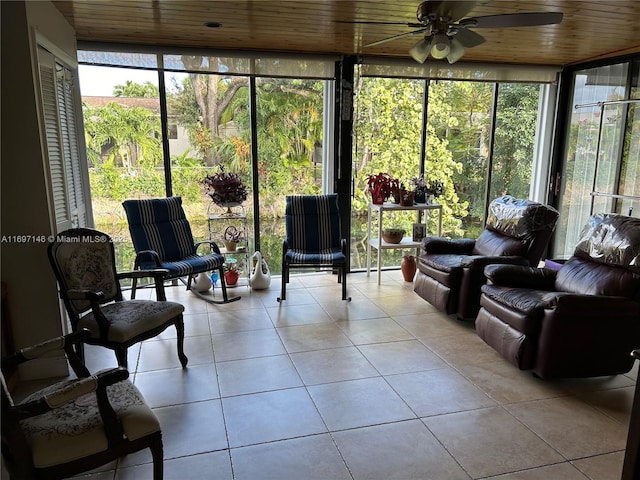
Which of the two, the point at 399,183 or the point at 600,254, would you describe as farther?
the point at 399,183

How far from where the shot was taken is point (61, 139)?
319cm

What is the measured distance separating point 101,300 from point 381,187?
297 centimetres

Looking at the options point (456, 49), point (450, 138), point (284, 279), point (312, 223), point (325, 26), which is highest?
point (325, 26)

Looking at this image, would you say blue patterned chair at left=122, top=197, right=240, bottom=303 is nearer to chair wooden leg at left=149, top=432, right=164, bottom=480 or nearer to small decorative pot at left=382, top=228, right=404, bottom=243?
small decorative pot at left=382, top=228, right=404, bottom=243

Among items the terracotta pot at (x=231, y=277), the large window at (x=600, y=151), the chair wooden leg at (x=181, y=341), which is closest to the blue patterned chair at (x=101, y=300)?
the chair wooden leg at (x=181, y=341)

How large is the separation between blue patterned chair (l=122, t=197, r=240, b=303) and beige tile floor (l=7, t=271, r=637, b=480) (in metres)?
0.47

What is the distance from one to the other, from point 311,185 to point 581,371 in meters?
3.16

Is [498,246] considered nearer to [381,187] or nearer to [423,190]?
[423,190]

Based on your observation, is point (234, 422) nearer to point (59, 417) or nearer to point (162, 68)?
point (59, 417)

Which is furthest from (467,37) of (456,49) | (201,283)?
(201,283)

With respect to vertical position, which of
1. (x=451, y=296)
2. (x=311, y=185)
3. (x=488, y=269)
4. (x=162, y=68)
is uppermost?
(x=162, y=68)

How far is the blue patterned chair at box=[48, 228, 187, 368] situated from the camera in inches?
101

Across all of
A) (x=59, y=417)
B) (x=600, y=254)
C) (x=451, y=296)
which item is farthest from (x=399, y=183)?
(x=59, y=417)

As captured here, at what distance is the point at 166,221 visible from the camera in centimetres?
422
